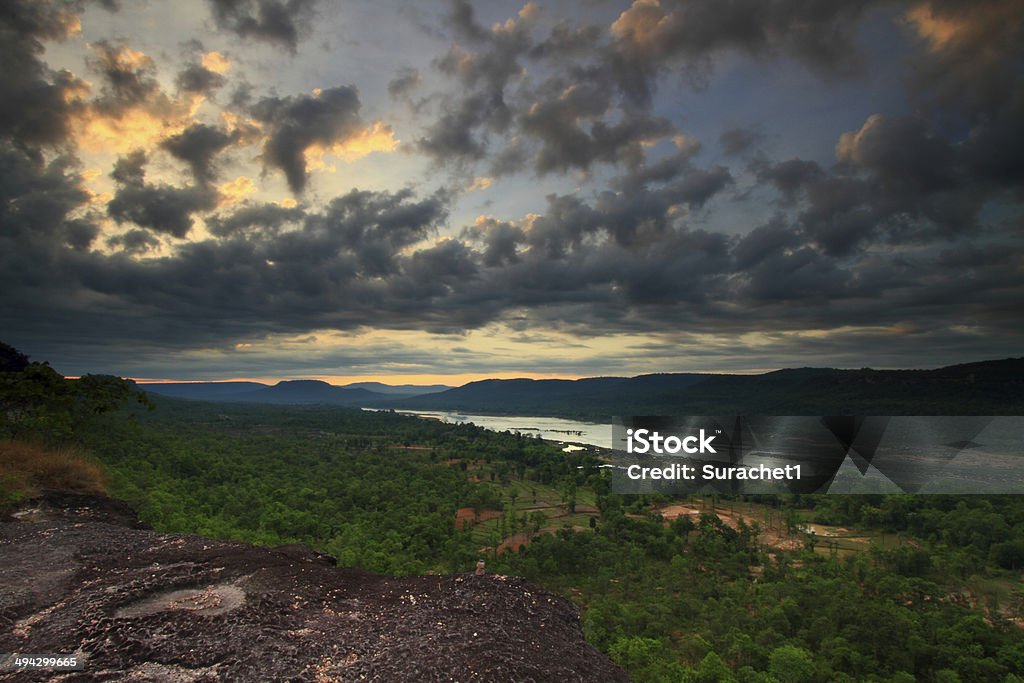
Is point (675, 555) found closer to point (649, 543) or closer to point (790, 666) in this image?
point (649, 543)

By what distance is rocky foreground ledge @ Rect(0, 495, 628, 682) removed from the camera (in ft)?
13.5

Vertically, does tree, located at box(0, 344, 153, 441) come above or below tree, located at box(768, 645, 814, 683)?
above

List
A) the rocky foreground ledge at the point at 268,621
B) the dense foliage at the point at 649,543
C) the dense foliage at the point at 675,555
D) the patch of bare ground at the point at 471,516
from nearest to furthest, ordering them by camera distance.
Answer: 1. the rocky foreground ledge at the point at 268,621
2. the dense foliage at the point at 649,543
3. the dense foliage at the point at 675,555
4. the patch of bare ground at the point at 471,516

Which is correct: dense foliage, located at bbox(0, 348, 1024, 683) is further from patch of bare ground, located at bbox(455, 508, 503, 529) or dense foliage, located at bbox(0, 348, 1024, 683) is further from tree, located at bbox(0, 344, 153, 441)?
patch of bare ground, located at bbox(455, 508, 503, 529)

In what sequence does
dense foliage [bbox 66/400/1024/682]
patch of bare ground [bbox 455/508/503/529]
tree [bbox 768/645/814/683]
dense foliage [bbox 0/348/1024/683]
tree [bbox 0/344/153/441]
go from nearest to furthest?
tree [bbox 0/344/153/441] → dense foliage [bbox 0/348/1024/683] → tree [bbox 768/645/814/683] → dense foliage [bbox 66/400/1024/682] → patch of bare ground [bbox 455/508/503/529]

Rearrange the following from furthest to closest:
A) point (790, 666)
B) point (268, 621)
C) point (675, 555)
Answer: point (675, 555)
point (790, 666)
point (268, 621)

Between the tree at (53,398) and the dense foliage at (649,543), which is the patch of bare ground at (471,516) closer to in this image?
the dense foliage at (649,543)

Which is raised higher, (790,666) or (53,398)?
(53,398)

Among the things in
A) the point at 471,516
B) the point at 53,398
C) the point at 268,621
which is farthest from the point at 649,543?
the point at 268,621

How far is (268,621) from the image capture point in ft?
15.9

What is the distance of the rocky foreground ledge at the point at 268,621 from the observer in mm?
4109

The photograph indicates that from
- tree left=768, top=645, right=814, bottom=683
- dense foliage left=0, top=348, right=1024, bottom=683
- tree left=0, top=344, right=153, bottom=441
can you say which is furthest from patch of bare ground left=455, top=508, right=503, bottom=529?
tree left=0, top=344, right=153, bottom=441

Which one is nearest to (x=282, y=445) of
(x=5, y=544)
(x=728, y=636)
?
(x=728, y=636)

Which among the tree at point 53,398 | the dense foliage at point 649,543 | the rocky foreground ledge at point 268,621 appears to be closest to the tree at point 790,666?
the dense foliage at point 649,543
